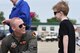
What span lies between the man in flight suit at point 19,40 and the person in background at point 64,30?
0.99 meters

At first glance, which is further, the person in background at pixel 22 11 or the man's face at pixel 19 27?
the person in background at pixel 22 11

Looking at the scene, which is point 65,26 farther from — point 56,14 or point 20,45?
point 20,45

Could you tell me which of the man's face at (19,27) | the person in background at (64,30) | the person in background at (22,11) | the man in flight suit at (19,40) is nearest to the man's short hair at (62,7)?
the person in background at (64,30)

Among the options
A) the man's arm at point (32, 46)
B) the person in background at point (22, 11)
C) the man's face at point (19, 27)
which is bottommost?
the man's arm at point (32, 46)

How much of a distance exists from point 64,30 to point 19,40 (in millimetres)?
1127

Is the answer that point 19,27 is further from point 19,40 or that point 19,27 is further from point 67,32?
point 67,32

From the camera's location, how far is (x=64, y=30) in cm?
652

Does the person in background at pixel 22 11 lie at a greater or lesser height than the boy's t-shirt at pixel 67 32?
greater

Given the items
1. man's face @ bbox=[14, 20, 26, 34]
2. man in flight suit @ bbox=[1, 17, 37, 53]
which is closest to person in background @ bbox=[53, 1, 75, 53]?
man in flight suit @ bbox=[1, 17, 37, 53]

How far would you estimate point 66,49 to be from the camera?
6457 millimetres

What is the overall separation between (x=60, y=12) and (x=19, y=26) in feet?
4.25

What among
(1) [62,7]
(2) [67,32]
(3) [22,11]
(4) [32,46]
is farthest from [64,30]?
(4) [32,46]

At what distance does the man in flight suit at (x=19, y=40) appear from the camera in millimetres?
5539

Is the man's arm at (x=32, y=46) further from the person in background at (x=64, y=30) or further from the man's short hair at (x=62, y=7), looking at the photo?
the man's short hair at (x=62, y=7)
